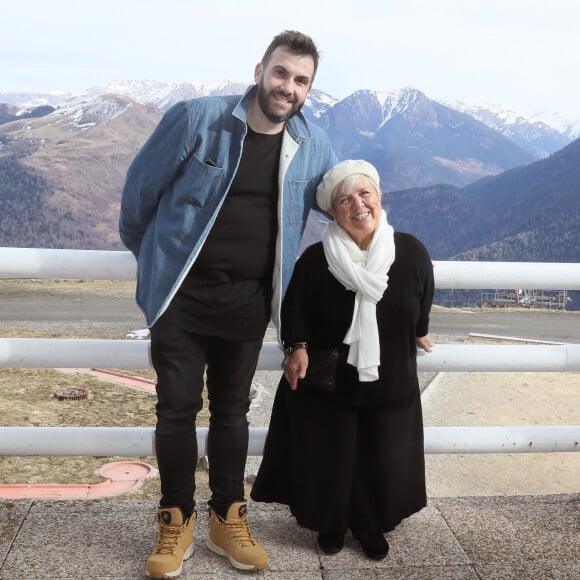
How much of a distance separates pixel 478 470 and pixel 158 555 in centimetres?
798

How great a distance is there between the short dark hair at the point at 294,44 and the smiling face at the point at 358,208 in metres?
0.44

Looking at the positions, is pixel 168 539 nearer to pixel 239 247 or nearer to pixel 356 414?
pixel 356 414

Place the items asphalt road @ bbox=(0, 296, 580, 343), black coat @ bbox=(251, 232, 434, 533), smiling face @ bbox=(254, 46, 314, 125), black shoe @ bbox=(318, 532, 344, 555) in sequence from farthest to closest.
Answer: asphalt road @ bbox=(0, 296, 580, 343) → black shoe @ bbox=(318, 532, 344, 555) → black coat @ bbox=(251, 232, 434, 533) → smiling face @ bbox=(254, 46, 314, 125)

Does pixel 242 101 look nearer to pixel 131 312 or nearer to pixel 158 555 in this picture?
pixel 158 555

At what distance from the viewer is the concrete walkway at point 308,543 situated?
8.43 ft

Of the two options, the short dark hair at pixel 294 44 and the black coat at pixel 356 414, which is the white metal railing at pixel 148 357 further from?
the short dark hair at pixel 294 44

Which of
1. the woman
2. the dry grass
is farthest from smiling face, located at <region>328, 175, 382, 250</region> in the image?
the dry grass

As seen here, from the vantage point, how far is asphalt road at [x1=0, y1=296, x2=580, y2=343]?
74.6ft

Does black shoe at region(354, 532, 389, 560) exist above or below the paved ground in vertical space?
above

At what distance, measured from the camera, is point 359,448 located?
274 cm

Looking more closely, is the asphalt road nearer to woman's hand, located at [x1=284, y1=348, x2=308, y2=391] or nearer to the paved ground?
the paved ground

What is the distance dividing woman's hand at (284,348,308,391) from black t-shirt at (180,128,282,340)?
24 cm

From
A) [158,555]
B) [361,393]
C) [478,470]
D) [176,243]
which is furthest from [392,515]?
[478,470]

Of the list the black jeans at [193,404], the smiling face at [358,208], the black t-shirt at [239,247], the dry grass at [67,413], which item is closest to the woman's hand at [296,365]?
the black jeans at [193,404]
